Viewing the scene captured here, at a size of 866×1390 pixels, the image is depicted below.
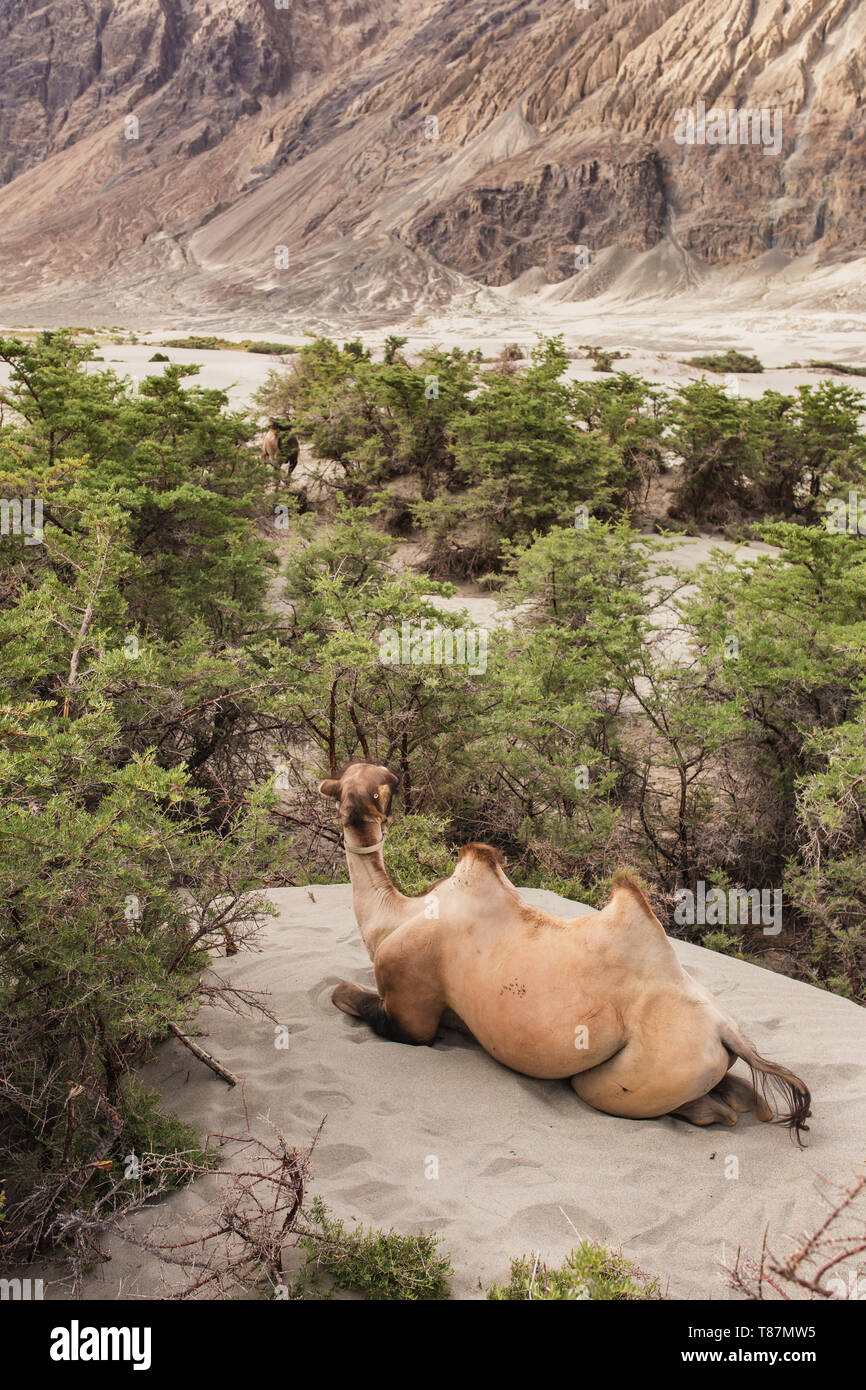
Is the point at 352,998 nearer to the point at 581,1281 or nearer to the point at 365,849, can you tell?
the point at 365,849

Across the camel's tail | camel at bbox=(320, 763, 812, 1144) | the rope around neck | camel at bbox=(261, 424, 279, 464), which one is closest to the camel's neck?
the rope around neck

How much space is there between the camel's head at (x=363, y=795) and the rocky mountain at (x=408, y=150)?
5322cm

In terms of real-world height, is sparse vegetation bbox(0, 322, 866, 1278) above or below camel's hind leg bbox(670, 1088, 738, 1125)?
above

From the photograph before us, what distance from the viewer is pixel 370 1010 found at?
4285mm

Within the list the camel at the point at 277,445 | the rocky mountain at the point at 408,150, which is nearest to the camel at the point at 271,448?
the camel at the point at 277,445

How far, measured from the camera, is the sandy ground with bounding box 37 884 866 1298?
10.3ft

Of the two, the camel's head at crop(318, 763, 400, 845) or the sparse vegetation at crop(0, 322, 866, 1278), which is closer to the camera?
the sparse vegetation at crop(0, 322, 866, 1278)

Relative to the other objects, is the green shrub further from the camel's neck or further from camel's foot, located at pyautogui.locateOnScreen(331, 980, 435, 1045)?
the camel's neck

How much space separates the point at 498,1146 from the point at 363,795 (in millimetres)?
1504

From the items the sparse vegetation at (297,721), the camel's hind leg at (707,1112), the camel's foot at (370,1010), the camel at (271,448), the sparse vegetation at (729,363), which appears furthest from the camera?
the sparse vegetation at (729,363)

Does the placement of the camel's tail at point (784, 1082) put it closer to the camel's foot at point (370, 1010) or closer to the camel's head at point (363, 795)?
the camel's foot at point (370, 1010)

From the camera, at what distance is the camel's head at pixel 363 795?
13.8 feet

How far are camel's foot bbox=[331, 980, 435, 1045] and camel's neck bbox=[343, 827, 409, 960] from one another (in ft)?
0.64

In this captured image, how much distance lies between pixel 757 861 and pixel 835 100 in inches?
2505
